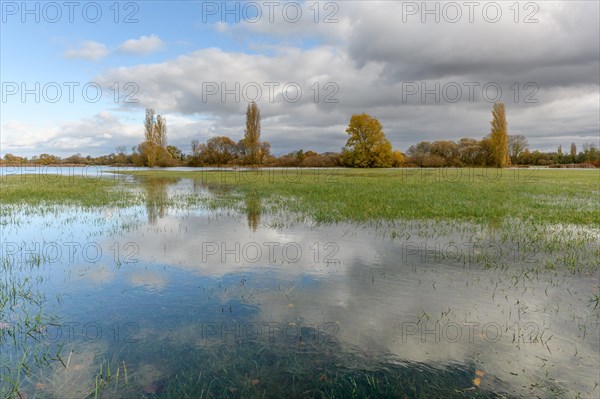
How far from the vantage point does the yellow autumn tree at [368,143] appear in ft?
239

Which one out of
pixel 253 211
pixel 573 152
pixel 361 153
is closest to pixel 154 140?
pixel 361 153

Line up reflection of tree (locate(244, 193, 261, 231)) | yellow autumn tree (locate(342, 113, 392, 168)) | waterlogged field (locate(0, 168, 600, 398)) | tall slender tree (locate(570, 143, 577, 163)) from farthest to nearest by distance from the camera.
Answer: tall slender tree (locate(570, 143, 577, 163)), yellow autumn tree (locate(342, 113, 392, 168)), reflection of tree (locate(244, 193, 261, 231)), waterlogged field (locate(0, 168, 600, 398))

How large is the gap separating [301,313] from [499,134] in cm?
8118

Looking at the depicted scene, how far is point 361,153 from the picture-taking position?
243 feet

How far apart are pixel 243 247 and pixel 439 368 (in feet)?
21.7

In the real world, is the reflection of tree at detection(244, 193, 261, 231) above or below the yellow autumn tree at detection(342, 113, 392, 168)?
below

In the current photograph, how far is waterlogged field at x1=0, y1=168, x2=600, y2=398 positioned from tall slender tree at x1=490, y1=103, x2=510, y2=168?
232 ft

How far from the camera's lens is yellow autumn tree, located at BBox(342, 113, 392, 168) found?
72.9 meters

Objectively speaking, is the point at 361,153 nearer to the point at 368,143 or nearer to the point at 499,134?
A: the point at 368,143

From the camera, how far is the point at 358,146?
74.6m

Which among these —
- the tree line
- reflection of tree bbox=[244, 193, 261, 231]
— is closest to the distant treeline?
the tree line

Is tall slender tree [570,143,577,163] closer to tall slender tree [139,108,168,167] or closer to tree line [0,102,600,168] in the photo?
tree line [0,102,600,168]

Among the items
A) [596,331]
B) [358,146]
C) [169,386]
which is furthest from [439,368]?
[358,146]

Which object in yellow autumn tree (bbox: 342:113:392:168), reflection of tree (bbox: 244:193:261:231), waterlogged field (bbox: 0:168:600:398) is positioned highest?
yellow autumn tree (bbox: 342:113:392:168)
